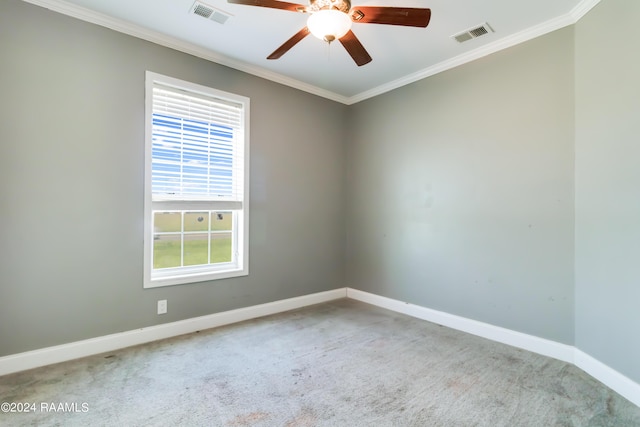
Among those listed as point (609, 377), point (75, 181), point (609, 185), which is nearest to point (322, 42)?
point (75, 181)

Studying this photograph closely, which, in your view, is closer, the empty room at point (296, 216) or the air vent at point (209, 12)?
the empty room at point (296, 216)

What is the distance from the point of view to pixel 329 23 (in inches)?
69.5

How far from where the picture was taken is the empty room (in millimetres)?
1996

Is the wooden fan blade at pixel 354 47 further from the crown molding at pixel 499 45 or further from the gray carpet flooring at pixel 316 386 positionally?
the gray carpet flooring at pixel 316 386

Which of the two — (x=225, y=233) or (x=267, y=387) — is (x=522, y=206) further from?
(x=225, y=233)

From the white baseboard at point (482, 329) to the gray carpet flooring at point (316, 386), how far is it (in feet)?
0.32

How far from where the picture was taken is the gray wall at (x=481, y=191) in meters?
2.55

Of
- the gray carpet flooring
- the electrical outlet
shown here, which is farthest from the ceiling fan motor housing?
the electrical outlet

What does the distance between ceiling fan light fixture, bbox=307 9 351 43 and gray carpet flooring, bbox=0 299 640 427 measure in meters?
2.25

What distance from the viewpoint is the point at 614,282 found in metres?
2.12

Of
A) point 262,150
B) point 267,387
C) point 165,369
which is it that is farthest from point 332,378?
point 262,150

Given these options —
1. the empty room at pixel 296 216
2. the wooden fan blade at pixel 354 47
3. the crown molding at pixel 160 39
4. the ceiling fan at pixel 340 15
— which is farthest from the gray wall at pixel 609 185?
the crown molding at pixel 160 39

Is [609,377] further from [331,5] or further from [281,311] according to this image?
[331,5]

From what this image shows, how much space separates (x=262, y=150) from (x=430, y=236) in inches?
84.1
